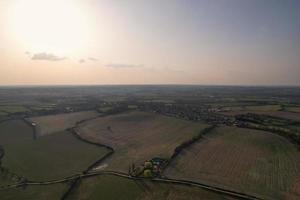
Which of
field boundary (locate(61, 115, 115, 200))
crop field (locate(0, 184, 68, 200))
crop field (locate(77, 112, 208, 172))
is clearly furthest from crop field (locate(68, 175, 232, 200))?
crop field (locate(77, 112, 208, 172))

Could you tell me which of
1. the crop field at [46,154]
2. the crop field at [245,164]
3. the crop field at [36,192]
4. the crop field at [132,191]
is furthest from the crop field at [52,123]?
the crop field at [245,164]

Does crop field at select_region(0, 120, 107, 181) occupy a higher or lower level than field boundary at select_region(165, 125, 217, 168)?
lower

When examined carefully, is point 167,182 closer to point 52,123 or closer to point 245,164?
point 245,164

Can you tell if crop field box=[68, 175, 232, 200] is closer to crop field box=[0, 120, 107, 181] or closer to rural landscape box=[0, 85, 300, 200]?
rural landscape box=[0, 85, 300, 200]

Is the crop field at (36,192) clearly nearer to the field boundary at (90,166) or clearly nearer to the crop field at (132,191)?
the field boundary at (90,166)

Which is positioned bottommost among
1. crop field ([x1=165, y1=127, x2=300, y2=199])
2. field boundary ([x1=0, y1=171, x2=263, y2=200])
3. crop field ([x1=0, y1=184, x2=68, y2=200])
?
crop field ([x1=0, y1=184, x2=68, y2=200])

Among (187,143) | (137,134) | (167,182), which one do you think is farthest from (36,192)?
(137,134)

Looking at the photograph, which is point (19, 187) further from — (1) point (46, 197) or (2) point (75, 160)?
(2) point (75, 160)
